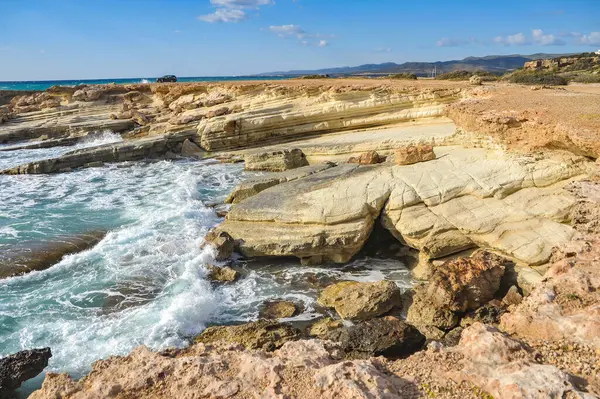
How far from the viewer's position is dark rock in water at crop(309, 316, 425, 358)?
234 inches

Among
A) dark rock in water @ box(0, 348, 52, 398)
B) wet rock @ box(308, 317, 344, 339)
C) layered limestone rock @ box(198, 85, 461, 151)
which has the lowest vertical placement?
wet rock @ box(308, 317, 344, 339)

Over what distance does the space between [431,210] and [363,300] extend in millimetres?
2806

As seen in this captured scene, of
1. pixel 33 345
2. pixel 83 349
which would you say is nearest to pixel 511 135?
pixel 83 349

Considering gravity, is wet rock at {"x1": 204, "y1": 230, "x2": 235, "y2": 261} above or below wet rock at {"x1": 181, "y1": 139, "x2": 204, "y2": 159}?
below

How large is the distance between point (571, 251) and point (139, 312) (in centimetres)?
744

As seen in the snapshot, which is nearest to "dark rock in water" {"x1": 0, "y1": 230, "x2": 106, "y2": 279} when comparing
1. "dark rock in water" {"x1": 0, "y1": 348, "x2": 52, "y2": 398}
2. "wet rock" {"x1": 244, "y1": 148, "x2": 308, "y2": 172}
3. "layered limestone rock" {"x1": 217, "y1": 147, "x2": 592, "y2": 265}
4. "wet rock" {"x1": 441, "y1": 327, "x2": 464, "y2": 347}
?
"layered limestone rock" {"x1": 217, "y1": 147, "x2": 592, "y2": 265}

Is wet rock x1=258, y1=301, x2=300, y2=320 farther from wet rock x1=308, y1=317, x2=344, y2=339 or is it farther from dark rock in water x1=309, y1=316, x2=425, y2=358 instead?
dark rock in water x1=309, y1=316, x2=425, y2=358

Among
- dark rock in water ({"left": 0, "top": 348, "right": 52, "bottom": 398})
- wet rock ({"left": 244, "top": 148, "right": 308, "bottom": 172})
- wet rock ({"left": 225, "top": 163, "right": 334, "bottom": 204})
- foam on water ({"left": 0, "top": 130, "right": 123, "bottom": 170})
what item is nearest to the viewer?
dark rock in water ({"left": 0, "top": 348, "right": 52, "bottom": 398})

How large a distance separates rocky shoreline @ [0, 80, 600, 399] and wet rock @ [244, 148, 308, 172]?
67mm

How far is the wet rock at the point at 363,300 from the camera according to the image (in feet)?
24.7

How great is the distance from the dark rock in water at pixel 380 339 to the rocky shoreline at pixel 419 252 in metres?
0.02

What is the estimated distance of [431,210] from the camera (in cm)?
920

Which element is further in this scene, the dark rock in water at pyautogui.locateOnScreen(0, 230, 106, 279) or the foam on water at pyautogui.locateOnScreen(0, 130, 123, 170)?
the foam on water at pyautogui.locateOnScreen(0, 130, 123, 170)

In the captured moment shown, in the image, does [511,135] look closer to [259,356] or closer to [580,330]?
[580,330]
